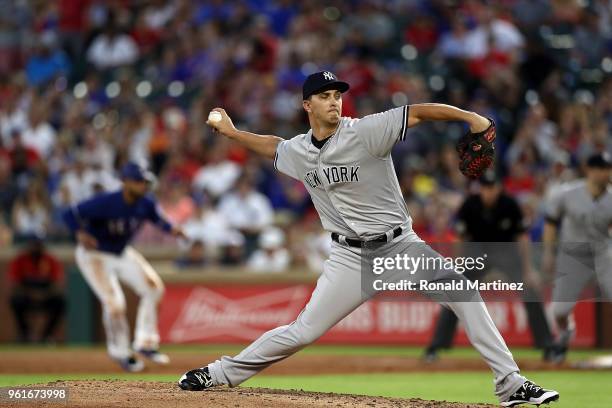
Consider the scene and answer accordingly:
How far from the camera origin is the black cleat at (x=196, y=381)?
795 centimetres

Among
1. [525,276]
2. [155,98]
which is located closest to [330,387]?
[525,276]

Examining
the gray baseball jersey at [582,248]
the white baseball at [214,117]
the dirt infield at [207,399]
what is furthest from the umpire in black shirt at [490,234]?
the white baseball at [214,117]

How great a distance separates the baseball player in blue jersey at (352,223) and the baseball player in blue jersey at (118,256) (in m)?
4.43

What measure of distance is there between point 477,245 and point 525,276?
793 mm

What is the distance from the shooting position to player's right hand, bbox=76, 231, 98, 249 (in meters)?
12.3

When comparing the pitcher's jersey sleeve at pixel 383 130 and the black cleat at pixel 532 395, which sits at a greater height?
the pitcher's jersey sleeve at pixel 383 130

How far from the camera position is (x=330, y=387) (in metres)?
10.1

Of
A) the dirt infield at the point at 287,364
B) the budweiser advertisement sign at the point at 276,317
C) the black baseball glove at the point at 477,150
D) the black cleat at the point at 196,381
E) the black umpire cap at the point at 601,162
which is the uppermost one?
the black umpire cap at the point at 601,162

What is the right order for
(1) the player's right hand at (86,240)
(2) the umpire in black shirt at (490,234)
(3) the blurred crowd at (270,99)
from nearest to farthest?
(1) the player's right hand at (86,240), (2) the umpire in black shirt at (490,234), (3) the blurred crowd at (270,99)

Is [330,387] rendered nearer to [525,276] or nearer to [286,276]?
[525,276]

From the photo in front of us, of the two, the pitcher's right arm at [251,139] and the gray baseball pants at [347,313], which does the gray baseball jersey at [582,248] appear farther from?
the pitcher's right arm at [251,139]

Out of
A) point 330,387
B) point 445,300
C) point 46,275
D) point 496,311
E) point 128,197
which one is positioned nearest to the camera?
point 445,300

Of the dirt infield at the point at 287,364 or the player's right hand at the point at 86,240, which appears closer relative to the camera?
the dirt infield at the point at 287,364

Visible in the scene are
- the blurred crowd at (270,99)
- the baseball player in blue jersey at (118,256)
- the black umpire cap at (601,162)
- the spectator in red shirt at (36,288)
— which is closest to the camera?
the black umpire cap at (601,162)
